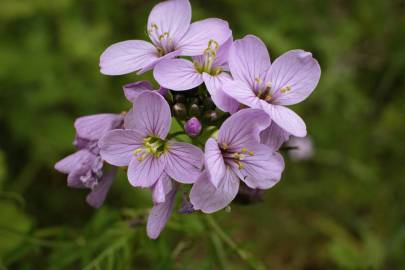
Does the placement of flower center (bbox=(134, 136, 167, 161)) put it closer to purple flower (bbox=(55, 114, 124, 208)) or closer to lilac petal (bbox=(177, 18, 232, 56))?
purple flower (bbox=(55, 114, 124, 208))

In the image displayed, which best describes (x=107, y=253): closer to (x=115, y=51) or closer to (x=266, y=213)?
(x=115, y=51)

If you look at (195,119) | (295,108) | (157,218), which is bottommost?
(295,108)

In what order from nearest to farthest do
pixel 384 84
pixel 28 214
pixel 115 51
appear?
pixel 115 51 < pixel 28 214 < pixel 384 84

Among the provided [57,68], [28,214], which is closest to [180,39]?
[57,68]

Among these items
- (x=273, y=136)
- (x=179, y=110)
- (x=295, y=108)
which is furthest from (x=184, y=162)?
(x=295, y=108)

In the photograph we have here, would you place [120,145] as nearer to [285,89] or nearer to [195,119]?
[195,119]

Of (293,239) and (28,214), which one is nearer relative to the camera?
(28,214)

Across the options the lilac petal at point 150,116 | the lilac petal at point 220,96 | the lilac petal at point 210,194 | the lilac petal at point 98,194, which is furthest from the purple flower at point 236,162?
the lilac petal at point 98,194
